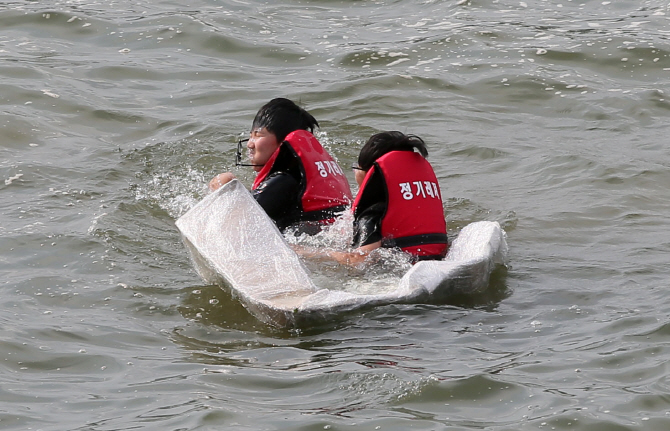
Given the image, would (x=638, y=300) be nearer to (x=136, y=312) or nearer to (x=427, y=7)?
(x=136, y=312)

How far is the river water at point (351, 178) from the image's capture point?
4043mm

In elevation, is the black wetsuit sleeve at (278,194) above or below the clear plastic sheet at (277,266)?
above

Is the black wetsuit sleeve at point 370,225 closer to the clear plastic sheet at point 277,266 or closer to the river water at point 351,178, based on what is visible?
the clear plastic sheet at point 277,266

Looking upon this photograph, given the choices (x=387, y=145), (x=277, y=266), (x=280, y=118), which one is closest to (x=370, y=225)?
(x=387, y=145)

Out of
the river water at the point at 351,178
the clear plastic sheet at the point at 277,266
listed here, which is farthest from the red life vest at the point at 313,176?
the river water at the point at 351,178

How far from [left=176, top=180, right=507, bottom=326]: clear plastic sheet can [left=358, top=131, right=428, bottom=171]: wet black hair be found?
2.01 feet

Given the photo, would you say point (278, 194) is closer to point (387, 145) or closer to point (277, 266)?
point (387, 145)

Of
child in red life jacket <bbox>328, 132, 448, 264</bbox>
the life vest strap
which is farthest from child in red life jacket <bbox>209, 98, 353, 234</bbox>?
the life vest strap

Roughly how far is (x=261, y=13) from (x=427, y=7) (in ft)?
6.92

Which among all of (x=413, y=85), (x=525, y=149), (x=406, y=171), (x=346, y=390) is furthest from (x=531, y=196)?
(x=346, y=390)

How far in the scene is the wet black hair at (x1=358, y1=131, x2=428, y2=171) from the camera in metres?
5.59

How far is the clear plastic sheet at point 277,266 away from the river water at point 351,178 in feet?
0.36

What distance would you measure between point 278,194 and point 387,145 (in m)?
0.78

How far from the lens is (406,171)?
5.46 metres
